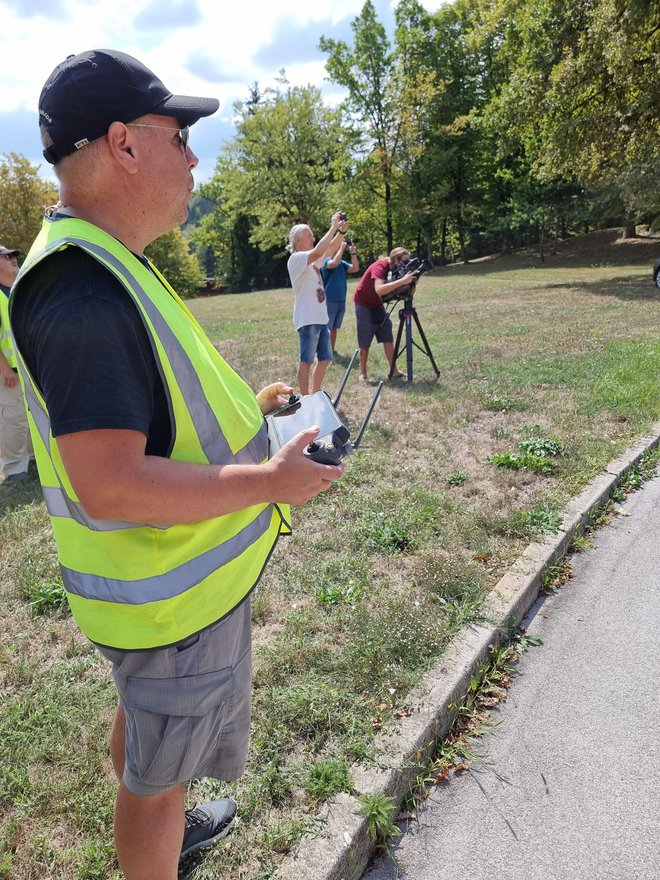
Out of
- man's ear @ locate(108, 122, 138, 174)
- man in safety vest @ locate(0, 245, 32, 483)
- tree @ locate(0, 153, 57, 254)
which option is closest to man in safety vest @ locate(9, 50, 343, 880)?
man's ear @ locate(108, 122, 138, 174)

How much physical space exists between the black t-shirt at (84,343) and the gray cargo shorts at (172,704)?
58cm

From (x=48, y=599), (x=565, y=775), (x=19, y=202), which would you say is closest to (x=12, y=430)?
(x=48, y=599)

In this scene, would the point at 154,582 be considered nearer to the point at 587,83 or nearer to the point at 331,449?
the point at 331,449

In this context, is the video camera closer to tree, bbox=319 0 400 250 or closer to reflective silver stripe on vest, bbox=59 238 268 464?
reflective silver stripe on vest, bbox=59 238 268 464

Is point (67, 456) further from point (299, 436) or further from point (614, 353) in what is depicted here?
point (614, 353)

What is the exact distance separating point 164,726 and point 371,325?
7.22 meters

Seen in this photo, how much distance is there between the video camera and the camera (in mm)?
7316

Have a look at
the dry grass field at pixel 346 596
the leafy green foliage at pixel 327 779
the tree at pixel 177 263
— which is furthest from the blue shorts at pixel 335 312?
Result: the tree at pixel 177 263

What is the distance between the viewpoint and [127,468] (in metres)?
1.16

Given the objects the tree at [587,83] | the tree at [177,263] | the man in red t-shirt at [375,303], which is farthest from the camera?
the tree at [177,263]

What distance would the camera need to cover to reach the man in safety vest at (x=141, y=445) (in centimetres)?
113

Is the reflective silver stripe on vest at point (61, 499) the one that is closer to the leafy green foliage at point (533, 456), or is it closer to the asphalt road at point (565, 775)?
the asphalt road at point (565, 775)

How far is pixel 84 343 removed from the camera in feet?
3.58

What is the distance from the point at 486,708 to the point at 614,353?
740cm
